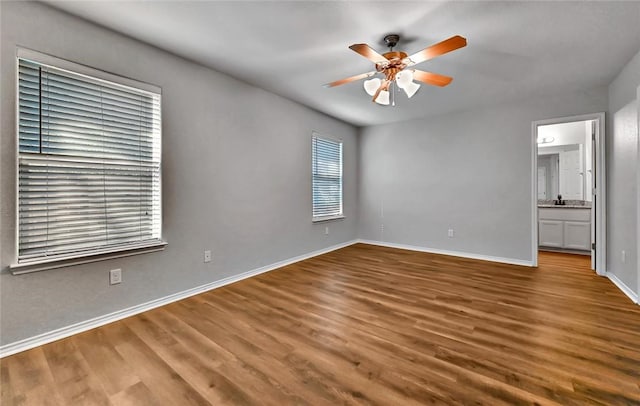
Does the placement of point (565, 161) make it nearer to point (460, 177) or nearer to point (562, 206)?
point (562, 206)

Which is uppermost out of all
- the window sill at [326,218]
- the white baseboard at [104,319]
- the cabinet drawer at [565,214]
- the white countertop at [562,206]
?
the white countertop at [562,206]

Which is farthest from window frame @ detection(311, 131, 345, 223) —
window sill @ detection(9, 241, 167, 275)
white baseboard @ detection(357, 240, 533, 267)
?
window sill @ detection(9, 241, 167, 275)

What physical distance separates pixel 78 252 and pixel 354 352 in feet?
7.45

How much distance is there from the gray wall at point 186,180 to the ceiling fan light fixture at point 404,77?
1.94 meters

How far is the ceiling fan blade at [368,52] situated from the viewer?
1.95m

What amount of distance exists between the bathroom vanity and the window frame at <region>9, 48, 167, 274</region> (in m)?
6.18

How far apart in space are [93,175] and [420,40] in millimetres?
3051

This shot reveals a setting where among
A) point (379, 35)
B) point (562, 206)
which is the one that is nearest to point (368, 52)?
point (379, 35)

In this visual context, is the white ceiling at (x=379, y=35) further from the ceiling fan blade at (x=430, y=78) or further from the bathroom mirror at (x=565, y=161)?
the bathroom mirror at (x=565, y=161)

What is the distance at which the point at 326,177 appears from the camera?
16.4ft

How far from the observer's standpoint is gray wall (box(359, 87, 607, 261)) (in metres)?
4.04

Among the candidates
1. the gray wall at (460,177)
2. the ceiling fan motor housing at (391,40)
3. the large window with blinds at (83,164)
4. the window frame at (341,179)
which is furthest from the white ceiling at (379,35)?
the window frame at (341,179)

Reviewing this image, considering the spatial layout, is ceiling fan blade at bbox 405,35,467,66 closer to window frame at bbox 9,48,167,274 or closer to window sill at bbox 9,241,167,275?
window frame at bbox 9,48,167,274

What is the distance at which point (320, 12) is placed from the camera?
2.05 meters
